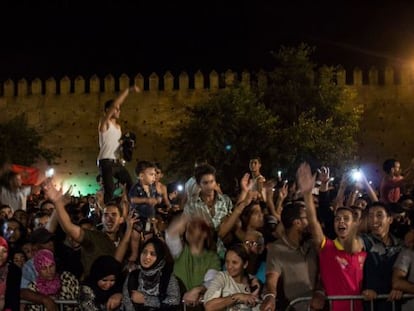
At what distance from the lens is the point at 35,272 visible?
5812 millimetres

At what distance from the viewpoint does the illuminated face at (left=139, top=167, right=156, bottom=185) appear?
7.39m

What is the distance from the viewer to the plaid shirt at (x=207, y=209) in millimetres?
6246

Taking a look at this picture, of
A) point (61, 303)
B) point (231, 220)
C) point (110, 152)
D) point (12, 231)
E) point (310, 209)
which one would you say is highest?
point (110, 152)

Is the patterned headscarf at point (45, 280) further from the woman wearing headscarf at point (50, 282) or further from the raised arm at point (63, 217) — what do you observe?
the raised arm at point (63, 217)

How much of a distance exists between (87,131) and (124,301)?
27436mm

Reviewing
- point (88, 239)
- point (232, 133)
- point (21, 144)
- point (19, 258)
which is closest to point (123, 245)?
point (88, 239)

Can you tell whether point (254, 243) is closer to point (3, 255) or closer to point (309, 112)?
point (3, 255)

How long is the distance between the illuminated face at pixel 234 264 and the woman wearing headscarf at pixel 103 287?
84 centimetres

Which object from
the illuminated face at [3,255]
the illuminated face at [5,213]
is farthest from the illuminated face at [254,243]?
the illuminated face at [5,213]

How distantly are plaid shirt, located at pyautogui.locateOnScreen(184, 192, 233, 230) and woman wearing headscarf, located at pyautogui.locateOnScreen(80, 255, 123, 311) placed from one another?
1009 mm

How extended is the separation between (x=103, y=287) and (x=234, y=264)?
1.02 meters

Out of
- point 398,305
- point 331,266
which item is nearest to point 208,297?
point 331,266

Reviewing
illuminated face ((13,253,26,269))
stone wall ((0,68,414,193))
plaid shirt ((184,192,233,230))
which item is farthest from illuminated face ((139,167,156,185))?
stone wall ((0,68,414,193))

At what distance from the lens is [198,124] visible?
A: 2817 centimetres
